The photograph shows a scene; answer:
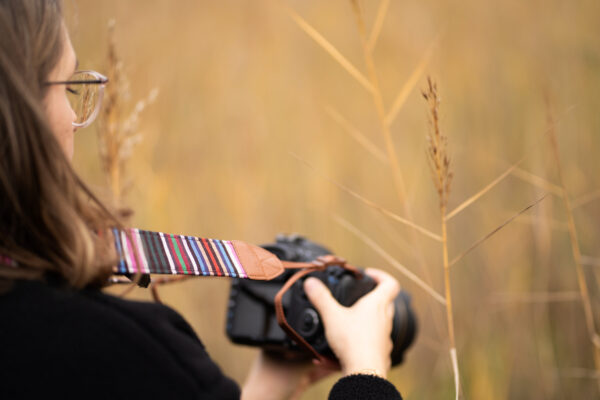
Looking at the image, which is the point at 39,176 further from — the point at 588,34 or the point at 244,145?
the point at 588,34

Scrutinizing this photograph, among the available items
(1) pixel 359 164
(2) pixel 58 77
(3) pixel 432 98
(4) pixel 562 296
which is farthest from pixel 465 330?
(2) pixel 58 77

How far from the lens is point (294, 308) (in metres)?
0.79

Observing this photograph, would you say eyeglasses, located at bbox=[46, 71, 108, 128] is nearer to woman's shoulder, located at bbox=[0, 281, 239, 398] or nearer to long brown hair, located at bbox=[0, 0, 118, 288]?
long brown hair, located at bbox=[0, 0, 118, 288]

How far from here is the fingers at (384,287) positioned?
31.7 inches

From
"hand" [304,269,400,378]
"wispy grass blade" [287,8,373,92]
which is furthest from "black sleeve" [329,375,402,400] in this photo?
"wispy grass blade" [287,8,373,92]

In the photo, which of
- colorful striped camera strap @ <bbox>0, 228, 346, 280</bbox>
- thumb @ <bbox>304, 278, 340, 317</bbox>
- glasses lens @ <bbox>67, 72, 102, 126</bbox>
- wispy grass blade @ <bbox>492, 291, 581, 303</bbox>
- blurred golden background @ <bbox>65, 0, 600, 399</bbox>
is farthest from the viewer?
blurred golden background @ <bbox>65, 0, 600, 399</bbox>

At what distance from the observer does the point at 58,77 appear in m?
0.54

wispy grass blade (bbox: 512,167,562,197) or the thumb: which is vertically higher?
wispy grass blade (bbox: 512,167,562,197)

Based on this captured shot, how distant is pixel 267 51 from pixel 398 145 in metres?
0.45

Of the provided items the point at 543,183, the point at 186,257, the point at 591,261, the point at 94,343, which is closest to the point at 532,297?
the point at 591,261

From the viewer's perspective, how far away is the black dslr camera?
0.78m

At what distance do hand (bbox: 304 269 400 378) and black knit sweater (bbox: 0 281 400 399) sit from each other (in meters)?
0.24

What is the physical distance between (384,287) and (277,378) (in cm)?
26

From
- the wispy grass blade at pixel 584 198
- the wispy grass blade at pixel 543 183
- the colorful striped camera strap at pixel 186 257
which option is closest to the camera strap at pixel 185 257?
the colorful striped camera strap at pixel 186 257
